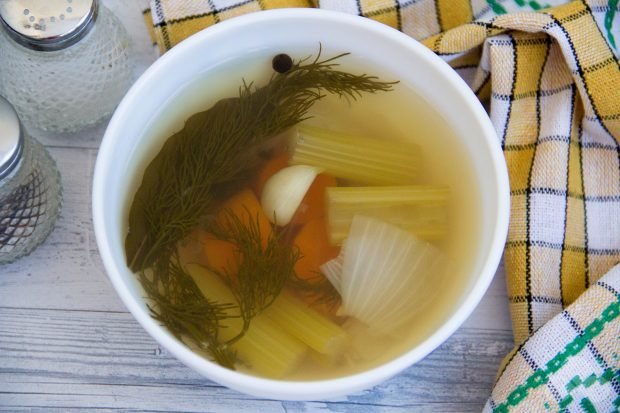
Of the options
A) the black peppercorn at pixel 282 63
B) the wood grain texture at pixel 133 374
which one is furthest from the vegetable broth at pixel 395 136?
the wood grain texture at pixel 133 374

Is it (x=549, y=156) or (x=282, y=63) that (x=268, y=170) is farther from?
(x=549, y=156)

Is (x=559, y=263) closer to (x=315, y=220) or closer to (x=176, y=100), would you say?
(x=315, y=220)

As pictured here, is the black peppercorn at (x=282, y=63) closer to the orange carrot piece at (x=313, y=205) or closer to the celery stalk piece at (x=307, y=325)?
the orange carrot piece at (x=313, y=205)

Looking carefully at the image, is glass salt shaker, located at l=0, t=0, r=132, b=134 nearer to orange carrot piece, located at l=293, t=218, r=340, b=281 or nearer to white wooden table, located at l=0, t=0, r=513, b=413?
white wooden table, located at l=0, t=0, r=513, b=413

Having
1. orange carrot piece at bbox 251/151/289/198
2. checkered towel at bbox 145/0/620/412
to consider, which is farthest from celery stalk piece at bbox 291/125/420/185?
checkered towel at bbox 145/0/620/412

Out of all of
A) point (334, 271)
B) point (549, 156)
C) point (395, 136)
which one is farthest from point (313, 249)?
point (549, 156)

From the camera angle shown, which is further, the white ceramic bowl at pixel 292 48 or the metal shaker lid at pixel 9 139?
the metal shaker lid at pixel 9 139
